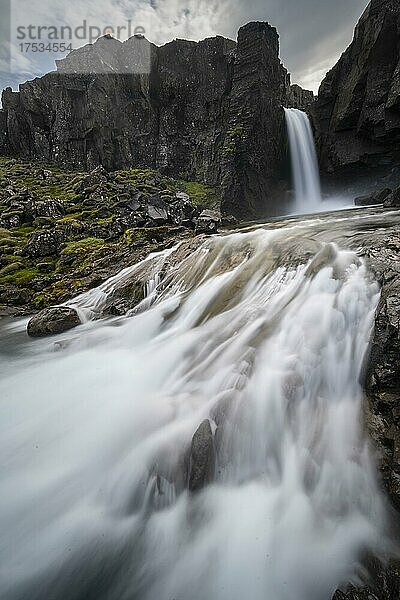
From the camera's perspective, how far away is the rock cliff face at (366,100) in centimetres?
1653

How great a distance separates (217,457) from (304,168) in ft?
81.7

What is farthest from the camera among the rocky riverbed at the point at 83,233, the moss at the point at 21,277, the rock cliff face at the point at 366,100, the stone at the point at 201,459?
the rock cliff face at the point at 366,100

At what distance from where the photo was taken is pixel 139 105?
3988 cm

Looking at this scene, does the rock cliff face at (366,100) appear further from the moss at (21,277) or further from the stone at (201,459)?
the stone at (201,459)

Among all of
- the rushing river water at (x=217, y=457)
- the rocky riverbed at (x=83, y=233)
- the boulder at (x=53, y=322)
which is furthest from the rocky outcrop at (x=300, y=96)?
the rushing river water at (x=217, y=457)

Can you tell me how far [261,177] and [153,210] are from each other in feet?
32.8

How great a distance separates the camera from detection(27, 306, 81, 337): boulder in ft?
23.5

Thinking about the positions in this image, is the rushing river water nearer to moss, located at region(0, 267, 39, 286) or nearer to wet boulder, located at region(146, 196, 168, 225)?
moss, located at region(0, 267, 39, 286)

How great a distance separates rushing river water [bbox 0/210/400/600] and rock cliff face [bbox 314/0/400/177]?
53.7ft

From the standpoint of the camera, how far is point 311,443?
3223 millimetres

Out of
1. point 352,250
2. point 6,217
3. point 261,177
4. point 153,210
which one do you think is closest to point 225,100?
point 261,177

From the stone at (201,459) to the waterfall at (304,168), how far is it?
22059 millimetres

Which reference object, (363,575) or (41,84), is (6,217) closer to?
(363,575)

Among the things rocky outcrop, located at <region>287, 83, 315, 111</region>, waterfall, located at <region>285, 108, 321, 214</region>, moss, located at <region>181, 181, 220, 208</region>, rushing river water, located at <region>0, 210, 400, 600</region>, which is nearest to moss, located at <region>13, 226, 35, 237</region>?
rushing river water, located at <region>0, 210, 400, 600</region>
